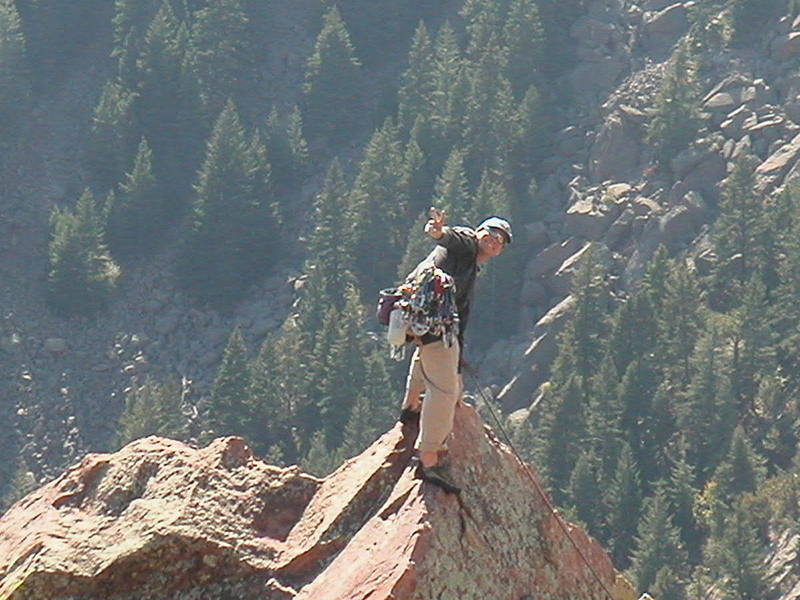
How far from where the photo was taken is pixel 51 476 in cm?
7862

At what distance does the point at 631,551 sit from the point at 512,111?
32786 mm

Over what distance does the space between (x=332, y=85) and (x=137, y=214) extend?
14006 mm

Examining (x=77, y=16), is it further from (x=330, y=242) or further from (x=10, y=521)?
(x=10, y=521)

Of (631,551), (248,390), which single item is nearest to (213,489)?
(631,551)

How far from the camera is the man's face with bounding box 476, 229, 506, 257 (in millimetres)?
15641

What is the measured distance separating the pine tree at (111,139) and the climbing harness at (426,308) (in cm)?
8465

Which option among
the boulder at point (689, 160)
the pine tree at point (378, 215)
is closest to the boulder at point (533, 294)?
the pine tree at point (378, 215)

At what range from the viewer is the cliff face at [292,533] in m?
14.7

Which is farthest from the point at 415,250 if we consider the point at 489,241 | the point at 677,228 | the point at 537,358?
the point at 489,241

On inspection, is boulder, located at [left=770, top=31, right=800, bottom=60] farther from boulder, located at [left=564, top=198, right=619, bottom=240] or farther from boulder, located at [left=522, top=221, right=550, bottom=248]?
boulder, located at [left=522, top=221, right=550, bottom=248]

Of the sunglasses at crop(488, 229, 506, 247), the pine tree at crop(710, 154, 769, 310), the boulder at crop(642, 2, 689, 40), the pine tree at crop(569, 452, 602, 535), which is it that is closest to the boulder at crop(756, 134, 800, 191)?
the pine tree at crop(710, 154, 769, 310)

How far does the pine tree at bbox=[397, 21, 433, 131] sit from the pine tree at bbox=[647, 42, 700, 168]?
12.4m

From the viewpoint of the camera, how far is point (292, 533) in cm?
1592

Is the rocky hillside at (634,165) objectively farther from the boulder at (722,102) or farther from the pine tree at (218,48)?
the pine tree at (218,48)
